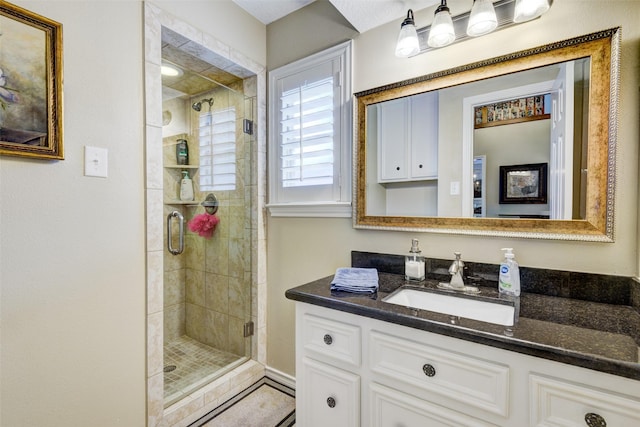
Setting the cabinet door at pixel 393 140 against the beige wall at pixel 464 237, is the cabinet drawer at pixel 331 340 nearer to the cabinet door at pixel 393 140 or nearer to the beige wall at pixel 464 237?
the beige wall at pixel 464 237

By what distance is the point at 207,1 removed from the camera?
5.31 ft

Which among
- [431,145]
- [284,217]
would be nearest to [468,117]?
[431,145]

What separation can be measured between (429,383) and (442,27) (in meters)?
1.40

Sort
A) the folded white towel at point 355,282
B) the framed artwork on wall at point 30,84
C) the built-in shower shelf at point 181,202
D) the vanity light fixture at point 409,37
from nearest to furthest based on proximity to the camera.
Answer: the framed artwork on wall at point 30,84, the folded white towel at point 355,282, the vanity light fixture at point 409,37, the built-in shower shelf at point 181,202

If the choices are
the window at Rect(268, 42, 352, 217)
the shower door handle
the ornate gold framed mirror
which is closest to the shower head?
the window at Rect(268, 42, 352, 217)

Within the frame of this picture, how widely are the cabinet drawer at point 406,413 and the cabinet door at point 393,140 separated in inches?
38.0

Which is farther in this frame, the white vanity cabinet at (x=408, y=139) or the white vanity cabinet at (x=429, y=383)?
the white vanity cabinet at (x=408, y=139)

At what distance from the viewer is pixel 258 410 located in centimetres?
168

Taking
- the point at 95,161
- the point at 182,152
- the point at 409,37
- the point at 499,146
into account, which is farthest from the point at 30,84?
the point at 499,146

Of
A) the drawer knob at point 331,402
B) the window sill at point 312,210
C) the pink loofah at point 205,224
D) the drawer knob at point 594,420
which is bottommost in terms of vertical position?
the drawer knob at point 331,402

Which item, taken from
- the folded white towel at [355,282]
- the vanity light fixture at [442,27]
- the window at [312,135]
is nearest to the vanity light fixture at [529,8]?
the vanity light fixture at [442,27]

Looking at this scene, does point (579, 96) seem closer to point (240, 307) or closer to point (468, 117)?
point (468, 117)

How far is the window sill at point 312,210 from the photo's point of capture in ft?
5.46

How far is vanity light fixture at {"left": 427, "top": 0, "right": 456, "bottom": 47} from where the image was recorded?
123 centimetres
